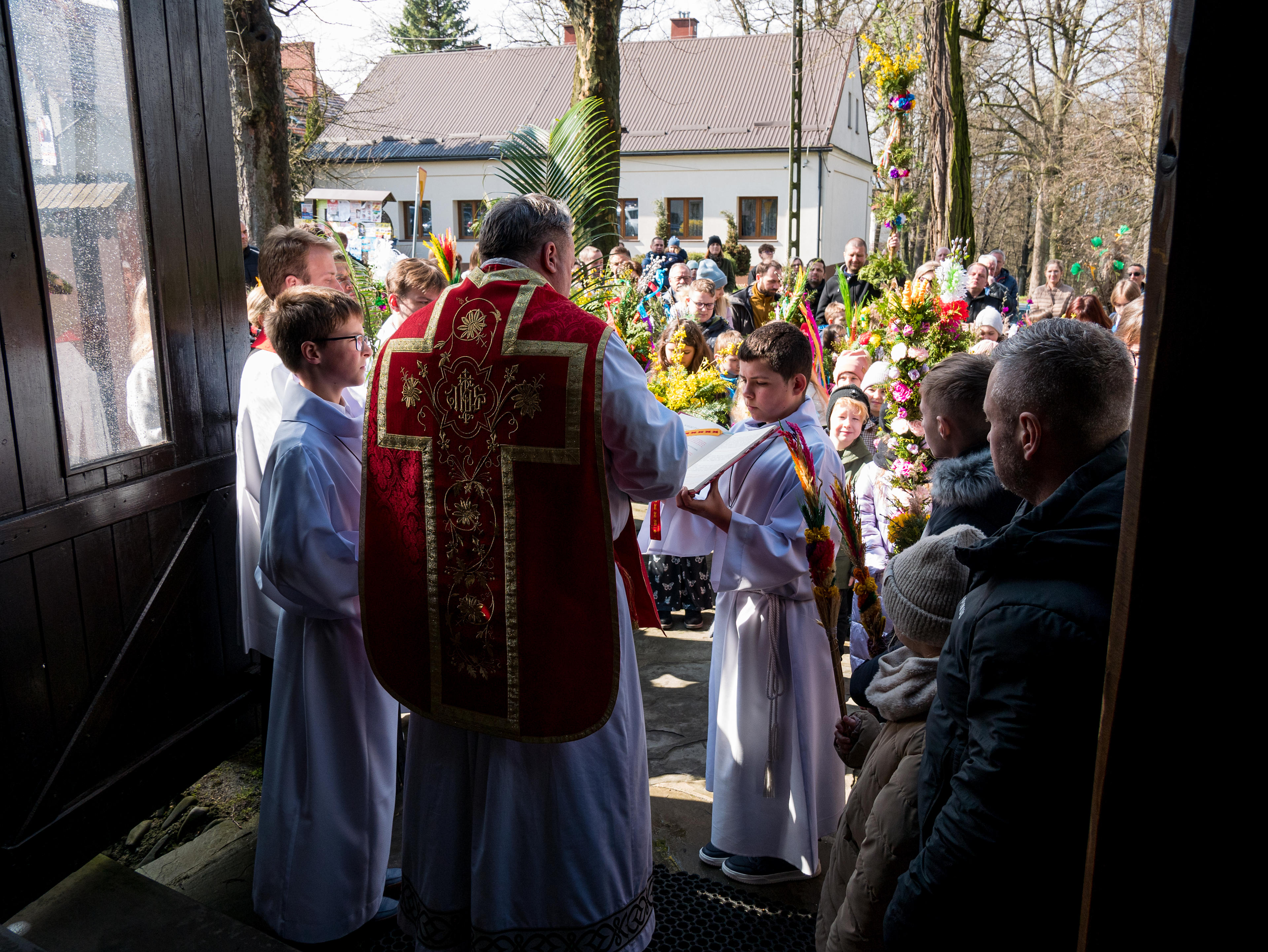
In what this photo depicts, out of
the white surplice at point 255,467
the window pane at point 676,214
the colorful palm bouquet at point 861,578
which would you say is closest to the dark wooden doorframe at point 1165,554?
the colorful palm bouquet at point 861,578

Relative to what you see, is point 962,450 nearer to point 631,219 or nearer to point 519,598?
point 519,598

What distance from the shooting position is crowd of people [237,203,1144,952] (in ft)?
4.71

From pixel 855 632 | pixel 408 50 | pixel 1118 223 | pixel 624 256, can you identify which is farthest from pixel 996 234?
pixel 855 632

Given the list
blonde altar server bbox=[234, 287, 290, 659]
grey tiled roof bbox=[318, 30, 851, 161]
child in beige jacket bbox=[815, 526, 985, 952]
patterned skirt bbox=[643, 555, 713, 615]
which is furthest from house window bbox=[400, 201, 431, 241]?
child in beige jacket bbox=[815, 526, 985, 952]

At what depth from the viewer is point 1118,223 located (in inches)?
1268

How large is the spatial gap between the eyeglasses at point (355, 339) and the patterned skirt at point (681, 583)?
3089 millimetres

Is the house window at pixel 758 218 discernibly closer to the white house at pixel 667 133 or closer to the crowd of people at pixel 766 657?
the white house at pixel 667 133

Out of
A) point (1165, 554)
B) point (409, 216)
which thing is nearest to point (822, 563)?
point (1165, 554)

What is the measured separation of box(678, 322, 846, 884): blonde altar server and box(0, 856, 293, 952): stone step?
4.75 feet

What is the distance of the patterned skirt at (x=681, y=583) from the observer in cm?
577

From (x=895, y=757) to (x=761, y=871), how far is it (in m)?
1.39

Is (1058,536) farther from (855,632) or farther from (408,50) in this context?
(408,50)

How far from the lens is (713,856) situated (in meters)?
3.25

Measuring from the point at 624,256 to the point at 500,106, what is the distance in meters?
28.5
